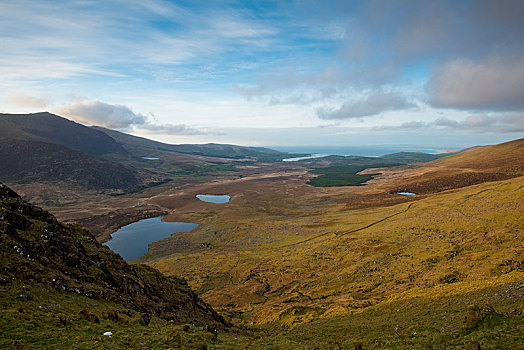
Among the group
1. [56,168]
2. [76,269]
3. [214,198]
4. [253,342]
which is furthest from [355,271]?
[56,168]

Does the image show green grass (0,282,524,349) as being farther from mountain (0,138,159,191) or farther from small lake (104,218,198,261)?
mountain (0,138,159,191)

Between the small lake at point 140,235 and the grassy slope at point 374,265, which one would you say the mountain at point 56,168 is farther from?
the grassy slope at point 374,265

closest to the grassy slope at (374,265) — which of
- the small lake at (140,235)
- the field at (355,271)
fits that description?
the field at (355,271)

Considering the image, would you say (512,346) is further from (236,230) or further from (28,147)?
(28,147)

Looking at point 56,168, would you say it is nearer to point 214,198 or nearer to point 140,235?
point 214,198

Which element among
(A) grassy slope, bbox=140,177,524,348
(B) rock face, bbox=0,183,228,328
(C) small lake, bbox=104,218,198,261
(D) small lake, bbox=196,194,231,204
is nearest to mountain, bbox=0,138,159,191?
(D) small lake, bbox=196,194,231,204
